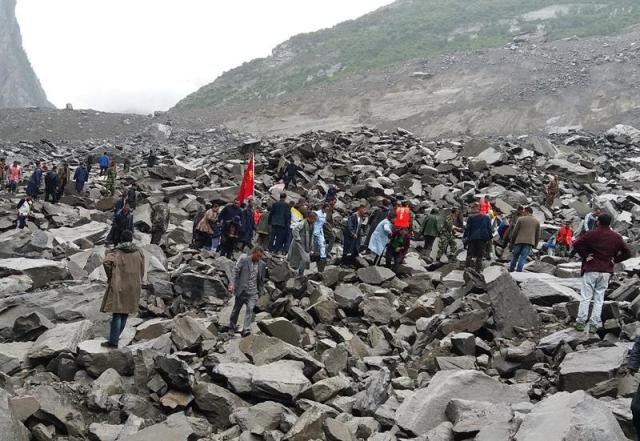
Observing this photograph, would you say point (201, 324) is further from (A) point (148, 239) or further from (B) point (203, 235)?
(A) point (148, 239)

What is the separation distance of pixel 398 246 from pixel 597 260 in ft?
16.6

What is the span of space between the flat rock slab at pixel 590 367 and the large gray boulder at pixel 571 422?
42.9 inches

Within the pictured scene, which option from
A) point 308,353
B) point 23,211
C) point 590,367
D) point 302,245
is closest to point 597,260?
point 590,367

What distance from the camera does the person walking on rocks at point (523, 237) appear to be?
11.0 m

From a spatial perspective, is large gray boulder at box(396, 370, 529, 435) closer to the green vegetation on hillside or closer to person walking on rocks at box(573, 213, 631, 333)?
person walking on rocks at box(573, 213, 631, 333)

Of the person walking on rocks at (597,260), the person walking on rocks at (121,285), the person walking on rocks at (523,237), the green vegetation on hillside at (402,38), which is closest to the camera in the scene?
the person walking on rocks at (121,285)

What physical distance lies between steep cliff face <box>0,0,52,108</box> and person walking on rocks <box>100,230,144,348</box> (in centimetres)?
15340

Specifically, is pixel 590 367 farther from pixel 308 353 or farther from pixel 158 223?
pixel 158 223

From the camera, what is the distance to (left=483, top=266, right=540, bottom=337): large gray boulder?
8.28m

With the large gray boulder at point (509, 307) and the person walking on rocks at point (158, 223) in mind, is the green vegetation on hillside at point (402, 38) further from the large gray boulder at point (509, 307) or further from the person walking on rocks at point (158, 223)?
the large gray boulder at point (509, 307)

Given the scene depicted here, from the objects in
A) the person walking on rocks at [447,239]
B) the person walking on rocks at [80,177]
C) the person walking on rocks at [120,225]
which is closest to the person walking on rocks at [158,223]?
the person walking on rocks at [120,225]

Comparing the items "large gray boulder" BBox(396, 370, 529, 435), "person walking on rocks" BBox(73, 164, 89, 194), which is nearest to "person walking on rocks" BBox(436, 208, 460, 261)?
"large gray boulder" BBox(396, 370, 529, 435)

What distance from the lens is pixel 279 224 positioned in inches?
505

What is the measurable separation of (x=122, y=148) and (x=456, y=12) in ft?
195
